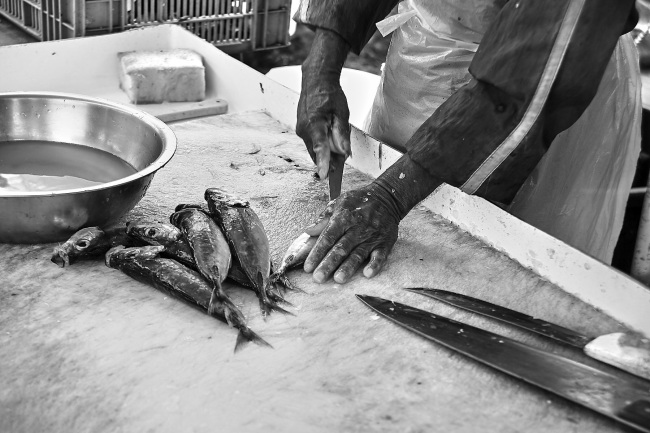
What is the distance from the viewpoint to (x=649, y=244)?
8.29 ft

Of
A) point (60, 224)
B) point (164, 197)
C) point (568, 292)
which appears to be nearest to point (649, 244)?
point (568, 292)

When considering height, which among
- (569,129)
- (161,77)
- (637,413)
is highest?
(569,129)

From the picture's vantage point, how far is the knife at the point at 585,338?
1858mm

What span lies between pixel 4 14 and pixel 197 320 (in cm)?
337

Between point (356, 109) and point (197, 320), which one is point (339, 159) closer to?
point (197, 320)

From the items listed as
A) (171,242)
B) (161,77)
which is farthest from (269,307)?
(161,77)

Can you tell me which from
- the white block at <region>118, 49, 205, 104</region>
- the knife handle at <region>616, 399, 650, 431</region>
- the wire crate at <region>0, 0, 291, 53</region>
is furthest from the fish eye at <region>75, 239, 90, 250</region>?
the wire crate at <region>0, 0, 291, 53</region>

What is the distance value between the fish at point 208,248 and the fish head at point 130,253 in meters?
0.11

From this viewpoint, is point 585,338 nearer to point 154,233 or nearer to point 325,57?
point 154,233

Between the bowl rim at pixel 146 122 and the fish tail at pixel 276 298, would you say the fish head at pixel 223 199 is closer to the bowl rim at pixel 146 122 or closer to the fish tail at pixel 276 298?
the bowl rim at pixel 146 122

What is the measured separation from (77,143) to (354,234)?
44.1 inches

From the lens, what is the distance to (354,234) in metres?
2.35

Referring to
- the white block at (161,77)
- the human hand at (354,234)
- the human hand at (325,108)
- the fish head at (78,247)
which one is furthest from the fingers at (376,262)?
the white block at (161,77)

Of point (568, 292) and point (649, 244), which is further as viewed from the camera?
point (649, 244)
